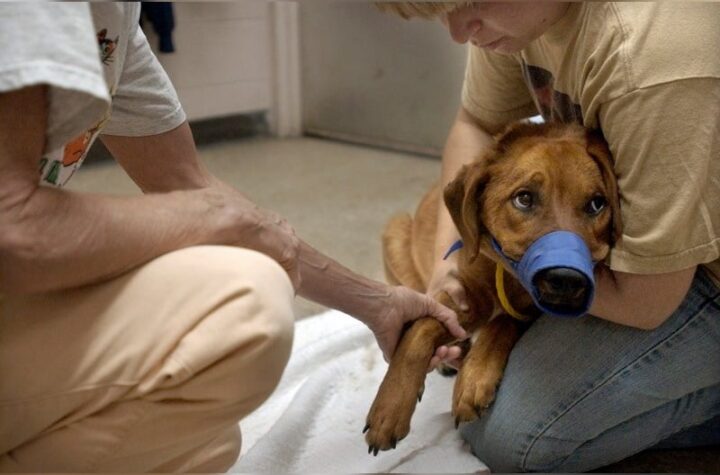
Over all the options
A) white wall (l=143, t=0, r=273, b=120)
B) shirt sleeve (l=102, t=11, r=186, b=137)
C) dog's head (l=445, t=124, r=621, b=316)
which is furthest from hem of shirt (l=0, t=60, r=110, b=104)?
white wall (l=143, t=0, r=273, b=120)

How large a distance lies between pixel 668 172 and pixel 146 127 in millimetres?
816

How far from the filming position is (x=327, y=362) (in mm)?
1959

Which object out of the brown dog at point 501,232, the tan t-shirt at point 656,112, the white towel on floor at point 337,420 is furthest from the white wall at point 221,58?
the tan t-shirt at point 656,112

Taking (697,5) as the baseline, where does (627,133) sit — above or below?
below

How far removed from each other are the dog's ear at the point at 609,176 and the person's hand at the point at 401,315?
1.10 ft

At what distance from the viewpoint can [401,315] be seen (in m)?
1.52

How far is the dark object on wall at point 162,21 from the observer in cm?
361

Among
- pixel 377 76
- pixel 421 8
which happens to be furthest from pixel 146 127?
pixel 377 76

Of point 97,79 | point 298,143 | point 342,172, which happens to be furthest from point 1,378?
point 298,143

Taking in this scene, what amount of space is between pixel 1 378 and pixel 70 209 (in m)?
0.22

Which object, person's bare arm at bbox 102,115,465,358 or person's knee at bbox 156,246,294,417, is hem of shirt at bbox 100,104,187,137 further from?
person's knee at bbox 156,246,294,417

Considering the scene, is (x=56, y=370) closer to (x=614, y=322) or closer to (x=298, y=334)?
(x=614, y=322)

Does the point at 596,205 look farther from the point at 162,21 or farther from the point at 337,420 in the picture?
the point at 162,21

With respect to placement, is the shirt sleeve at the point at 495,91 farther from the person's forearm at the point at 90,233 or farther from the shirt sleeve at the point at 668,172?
the person's forearm at the point at 90,233
